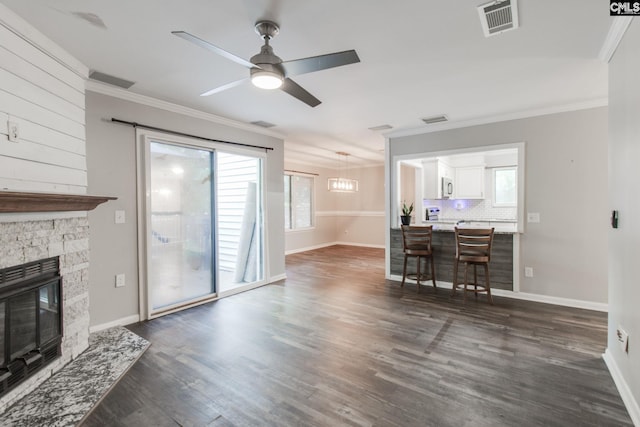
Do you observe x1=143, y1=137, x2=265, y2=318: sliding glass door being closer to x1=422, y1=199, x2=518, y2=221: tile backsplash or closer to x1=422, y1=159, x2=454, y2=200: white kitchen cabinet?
x1=422, y1=159, x2=454, y2=200: white kitchen cabinet

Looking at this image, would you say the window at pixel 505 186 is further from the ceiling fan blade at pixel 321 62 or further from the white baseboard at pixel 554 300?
the ceiling fan blade at pixel 321 62

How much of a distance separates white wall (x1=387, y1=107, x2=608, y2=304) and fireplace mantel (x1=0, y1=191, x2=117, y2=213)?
4.95 metres

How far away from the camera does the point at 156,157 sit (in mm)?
3639

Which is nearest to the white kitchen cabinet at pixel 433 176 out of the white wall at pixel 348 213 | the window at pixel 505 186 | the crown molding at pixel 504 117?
the window at pixel 505 186

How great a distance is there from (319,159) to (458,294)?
4949mm

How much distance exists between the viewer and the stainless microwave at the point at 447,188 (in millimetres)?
6293

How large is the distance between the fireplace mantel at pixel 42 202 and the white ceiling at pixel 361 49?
118 centimetres

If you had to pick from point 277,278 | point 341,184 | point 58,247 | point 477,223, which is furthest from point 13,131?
point 477,223

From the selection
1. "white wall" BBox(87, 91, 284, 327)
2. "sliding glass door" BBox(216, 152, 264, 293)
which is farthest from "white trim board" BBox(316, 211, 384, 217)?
"white wall" BBox(87, 91, 284, 327)

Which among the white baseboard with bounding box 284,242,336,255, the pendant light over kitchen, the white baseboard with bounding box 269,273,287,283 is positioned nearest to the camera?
the white baseboard with bounding box 269,273,287,283

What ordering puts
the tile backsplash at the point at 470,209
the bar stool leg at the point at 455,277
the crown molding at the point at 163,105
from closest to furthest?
the crown molding at the point at 163,105
the bar stool leg at the point at 455,277
the tile backsplash at the point at 470,209

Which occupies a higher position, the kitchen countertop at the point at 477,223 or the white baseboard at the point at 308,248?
the kitchen countertop at the point at 477,223

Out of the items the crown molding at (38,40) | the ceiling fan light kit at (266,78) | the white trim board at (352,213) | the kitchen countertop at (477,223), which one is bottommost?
the kitchen countertop at (477,223)

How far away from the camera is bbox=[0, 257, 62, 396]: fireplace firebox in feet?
6.44
